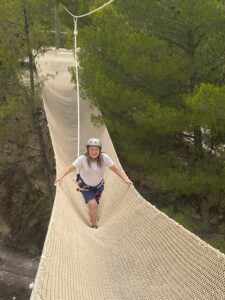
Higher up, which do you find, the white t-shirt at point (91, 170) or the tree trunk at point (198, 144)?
the white t-shirt at point (91, 170)

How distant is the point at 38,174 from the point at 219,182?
5.37 metres

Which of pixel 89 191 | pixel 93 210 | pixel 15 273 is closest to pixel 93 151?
pixel 89 191

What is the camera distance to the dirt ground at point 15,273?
780 cm

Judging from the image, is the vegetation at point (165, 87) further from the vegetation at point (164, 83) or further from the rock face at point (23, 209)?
the rock face at point (23, 209)

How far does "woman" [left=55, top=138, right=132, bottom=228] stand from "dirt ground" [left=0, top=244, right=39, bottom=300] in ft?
13.0

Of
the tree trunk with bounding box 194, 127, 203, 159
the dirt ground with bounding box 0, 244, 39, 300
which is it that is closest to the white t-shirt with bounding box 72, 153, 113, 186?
the tree trunk with bounding box 194, 127, 203, 159

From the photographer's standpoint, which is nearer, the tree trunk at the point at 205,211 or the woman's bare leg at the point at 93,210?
the woman's bare leg at the point at 93,210

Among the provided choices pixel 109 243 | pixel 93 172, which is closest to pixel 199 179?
A: pixel 93 172

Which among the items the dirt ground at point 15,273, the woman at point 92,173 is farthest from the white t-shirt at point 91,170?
the dirt ground at point 15,273

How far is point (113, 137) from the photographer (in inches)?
268

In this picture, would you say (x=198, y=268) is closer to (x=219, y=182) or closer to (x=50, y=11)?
(x=219, y=182)

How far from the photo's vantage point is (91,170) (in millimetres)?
4402

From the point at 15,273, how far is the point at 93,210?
4.55 metres

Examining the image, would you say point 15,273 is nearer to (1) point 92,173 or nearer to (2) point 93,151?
(1) point 92,173
